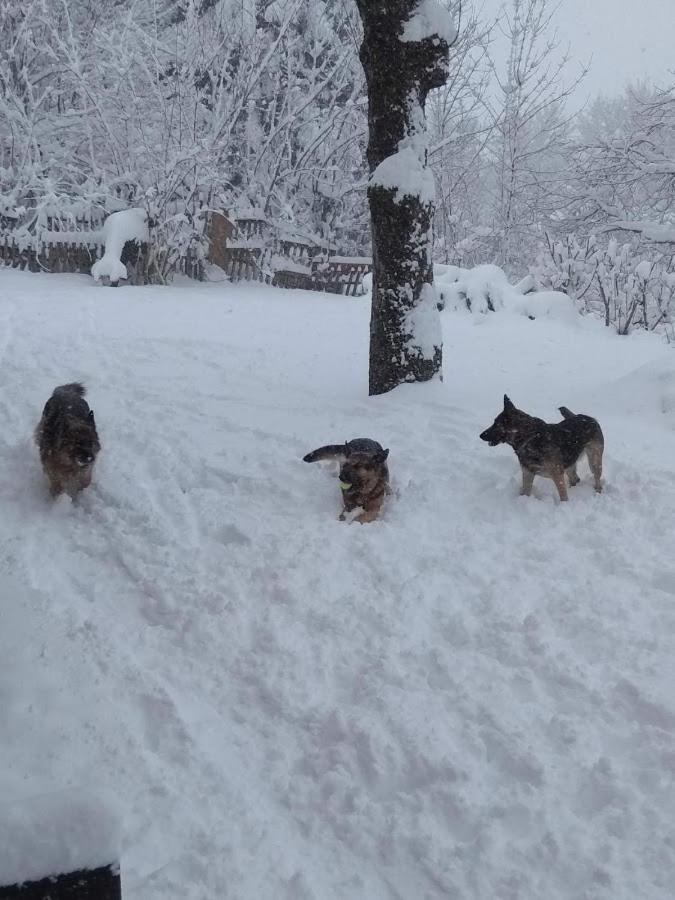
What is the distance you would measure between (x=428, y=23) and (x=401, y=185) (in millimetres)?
1415

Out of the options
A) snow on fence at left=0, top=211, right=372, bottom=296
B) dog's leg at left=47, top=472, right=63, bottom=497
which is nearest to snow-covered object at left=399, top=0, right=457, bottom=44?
dog's leg at left=47, top=472, right=63, bottom=497

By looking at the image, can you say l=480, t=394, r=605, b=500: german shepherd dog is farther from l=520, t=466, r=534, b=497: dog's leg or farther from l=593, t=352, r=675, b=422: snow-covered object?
l=593, t=352, r=675, b=422: snow-covered object

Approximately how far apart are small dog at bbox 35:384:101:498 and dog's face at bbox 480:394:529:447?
2.78m

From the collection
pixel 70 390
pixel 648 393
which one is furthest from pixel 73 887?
pixel 648 393

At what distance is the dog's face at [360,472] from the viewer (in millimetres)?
4645

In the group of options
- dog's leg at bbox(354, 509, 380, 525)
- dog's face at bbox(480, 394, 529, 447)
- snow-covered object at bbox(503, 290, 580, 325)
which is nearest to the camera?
dog's leg at bbox(354, 509, 380, 525)

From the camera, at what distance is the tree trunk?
649 centimetres

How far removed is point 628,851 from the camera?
2.42 meters

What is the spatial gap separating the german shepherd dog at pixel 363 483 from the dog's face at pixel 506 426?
81cm

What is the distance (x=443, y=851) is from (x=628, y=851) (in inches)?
25.3

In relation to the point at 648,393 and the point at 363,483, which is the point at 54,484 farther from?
the point at 648,393

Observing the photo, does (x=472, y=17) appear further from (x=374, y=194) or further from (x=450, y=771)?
(x=450, y=771)

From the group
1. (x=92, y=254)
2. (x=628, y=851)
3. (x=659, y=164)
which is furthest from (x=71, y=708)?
(x=92, y=254)

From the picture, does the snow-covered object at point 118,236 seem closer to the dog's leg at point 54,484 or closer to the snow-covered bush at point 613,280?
the snow-covered bush at point 613,280
